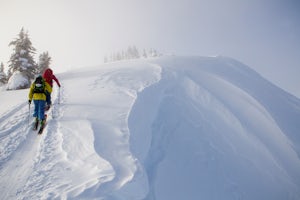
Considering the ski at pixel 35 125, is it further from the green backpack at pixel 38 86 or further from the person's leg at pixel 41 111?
the green backpack at pixel 38 86

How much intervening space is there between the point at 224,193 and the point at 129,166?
4698mm

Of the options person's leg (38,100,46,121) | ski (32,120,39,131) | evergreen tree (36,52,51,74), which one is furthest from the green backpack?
evergreen tree (36,52,51,74)

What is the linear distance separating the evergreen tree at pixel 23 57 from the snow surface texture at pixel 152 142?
52.1ft

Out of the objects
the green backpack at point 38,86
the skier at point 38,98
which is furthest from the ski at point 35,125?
the green backpack at point 38,86

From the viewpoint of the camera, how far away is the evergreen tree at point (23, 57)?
1126 inches

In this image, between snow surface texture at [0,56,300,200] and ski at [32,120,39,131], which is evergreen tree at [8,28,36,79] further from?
ski at [32,120,39,131]

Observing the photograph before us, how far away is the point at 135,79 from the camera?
49.1 feet

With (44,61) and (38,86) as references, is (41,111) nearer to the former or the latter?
(38,86)

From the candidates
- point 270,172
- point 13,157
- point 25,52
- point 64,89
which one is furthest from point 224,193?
point 25,52

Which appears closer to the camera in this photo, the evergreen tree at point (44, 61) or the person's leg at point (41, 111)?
the person's leg at point (41, 111)

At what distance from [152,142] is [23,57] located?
26901mm

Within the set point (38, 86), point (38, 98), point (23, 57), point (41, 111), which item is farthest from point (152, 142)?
point (23, 57)

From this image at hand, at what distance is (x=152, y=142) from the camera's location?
955 cm

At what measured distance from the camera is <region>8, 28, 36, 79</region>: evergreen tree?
28594 mm
